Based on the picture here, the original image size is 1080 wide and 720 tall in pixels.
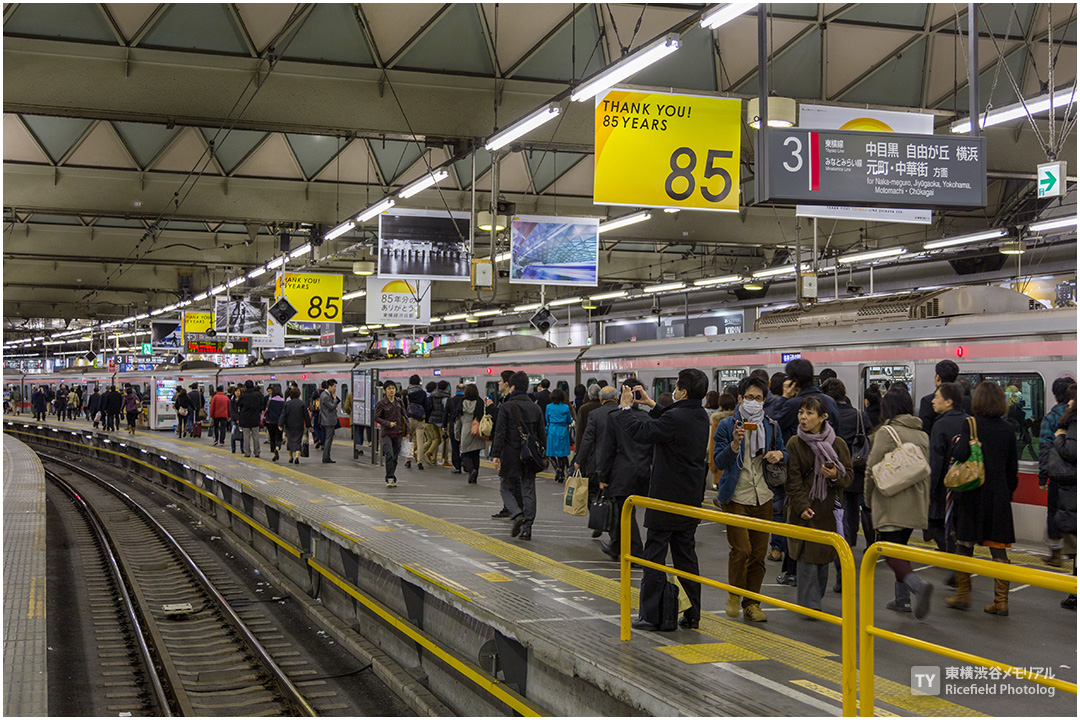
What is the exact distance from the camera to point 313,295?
2447cm

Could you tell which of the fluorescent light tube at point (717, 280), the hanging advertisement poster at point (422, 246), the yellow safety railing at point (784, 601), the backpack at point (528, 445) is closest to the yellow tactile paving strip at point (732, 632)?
the yellow safety railing at point (784, 601)

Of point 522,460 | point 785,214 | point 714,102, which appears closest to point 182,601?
point 522,460

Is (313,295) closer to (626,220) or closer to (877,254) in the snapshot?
(626,220)

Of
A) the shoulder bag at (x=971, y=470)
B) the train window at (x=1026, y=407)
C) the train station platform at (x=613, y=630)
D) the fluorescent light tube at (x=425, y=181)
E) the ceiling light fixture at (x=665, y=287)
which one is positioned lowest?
the train station platform at (x=613, y=630)

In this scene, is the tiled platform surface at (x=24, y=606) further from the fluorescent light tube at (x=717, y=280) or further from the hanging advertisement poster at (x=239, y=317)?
the fluorescent light tube at (x=717, y=280)

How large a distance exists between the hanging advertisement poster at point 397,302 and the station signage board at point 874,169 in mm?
14836

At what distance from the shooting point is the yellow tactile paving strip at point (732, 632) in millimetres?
4945

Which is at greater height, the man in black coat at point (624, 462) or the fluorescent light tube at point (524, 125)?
the fluorescent light tube at point (524, 125)

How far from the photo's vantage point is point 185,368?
3688 centimetres

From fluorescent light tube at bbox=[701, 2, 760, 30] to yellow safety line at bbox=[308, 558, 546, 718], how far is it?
6.17 m

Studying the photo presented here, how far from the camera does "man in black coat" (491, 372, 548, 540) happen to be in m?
10.1

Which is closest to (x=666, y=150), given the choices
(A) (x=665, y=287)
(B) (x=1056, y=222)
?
(B) (x=1056, y=222)

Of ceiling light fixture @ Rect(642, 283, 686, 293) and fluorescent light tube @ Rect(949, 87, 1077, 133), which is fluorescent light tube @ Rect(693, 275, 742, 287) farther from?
fluorescent light tube @ Rect(949, 87, 1077, 133)

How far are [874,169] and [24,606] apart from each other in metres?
9.55
